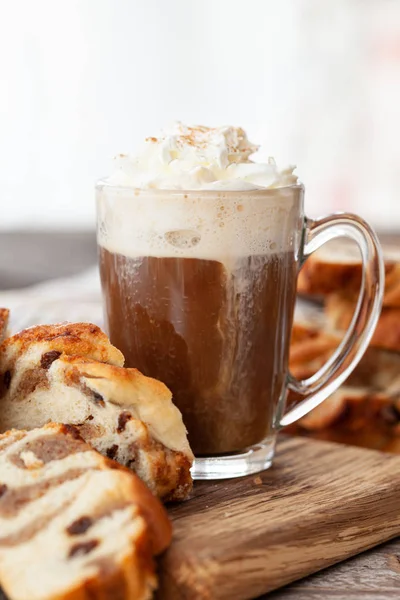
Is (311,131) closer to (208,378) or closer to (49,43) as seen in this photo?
(49,43)

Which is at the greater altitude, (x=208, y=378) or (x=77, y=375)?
(x=77, y=375)

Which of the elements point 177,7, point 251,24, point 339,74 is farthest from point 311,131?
point 177,7

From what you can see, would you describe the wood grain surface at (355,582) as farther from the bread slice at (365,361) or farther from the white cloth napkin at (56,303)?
the bread slice at (365,361)

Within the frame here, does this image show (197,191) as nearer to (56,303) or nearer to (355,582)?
(355,582)

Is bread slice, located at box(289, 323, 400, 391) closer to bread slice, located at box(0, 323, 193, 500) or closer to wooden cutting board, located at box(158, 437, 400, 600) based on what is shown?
wooden cutting board, located at box(158, 437, 400, 600)

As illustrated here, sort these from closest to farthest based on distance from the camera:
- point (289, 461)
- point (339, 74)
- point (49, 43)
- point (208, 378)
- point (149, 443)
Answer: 1. point (149, 443)
2. point (208, 378)
3. point (289, 461)
4. point (49, 43)
5. point (339, 74)

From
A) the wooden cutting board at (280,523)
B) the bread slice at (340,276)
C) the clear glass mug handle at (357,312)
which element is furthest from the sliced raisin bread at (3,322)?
the bread slice at (340,276)
